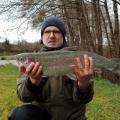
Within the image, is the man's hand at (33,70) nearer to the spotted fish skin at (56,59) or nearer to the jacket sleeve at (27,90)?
the spotted fish skin at (56,59)

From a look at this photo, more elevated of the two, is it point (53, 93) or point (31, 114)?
point (53, 93)

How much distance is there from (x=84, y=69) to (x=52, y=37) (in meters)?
0.54

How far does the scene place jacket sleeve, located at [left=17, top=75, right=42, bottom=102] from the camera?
4.17 m

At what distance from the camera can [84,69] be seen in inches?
154

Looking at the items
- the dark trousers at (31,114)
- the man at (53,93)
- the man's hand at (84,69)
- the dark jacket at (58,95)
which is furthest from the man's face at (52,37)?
the dark trousers at (31,114)

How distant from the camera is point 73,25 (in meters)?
24.7

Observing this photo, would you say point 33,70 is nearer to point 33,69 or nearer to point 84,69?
point 33,69

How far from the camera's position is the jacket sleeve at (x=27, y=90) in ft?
13.7

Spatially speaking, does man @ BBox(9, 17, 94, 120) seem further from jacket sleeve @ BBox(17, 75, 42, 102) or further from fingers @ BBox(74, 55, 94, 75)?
fingers @ BBox(74, 55, 94, 75)

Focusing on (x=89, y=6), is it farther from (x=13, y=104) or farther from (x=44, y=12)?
(x=13, y=104)

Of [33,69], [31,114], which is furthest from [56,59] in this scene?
[31,114]

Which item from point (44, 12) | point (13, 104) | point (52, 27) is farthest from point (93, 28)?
point (52, 27)

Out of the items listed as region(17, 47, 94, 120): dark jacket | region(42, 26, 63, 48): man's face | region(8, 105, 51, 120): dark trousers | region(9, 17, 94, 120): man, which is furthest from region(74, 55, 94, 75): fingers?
region(8, 105, 51, 120): dark trousers

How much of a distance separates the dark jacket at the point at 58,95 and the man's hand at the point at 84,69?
186 millimetres
